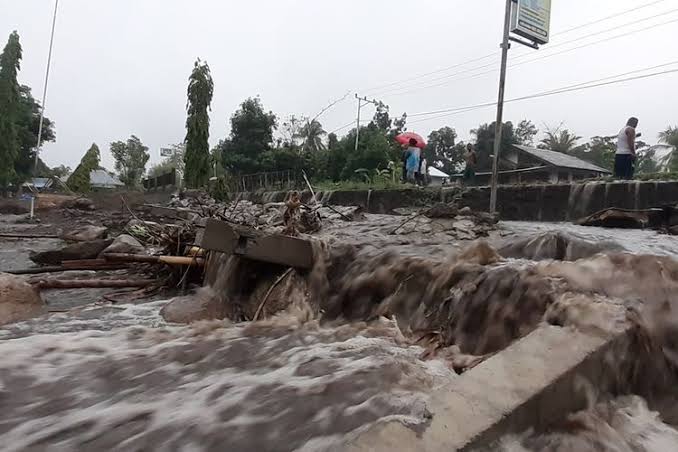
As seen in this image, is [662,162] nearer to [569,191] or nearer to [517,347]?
[569,191]

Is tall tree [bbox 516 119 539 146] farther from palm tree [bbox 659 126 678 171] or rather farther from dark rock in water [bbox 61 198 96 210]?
dark rock in water [bbox 61 198 96 210]

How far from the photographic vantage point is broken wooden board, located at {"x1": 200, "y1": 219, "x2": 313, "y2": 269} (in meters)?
3.87

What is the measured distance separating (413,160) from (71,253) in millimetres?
9518

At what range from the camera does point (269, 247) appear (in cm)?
387

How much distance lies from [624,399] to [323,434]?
Answer: 1170mm

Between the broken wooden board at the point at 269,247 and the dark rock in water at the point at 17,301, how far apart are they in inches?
66.6

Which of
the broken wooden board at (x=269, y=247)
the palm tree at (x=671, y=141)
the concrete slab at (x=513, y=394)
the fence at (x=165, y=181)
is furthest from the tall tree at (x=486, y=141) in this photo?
the concrete slab at (x=513, y=394)

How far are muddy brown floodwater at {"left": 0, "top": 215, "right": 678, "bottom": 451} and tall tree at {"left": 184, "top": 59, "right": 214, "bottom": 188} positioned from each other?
19586 millimetres

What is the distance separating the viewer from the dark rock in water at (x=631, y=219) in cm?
588

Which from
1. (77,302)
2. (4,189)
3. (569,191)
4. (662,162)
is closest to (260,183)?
(4,189)

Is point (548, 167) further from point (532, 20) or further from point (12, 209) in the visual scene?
point (12, 209)

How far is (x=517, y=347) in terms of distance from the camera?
179 cm

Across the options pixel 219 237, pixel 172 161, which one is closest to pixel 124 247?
pixel 219 237

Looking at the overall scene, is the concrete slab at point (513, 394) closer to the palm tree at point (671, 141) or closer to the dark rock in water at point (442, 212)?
the dark rock in water at point (442, 212)
